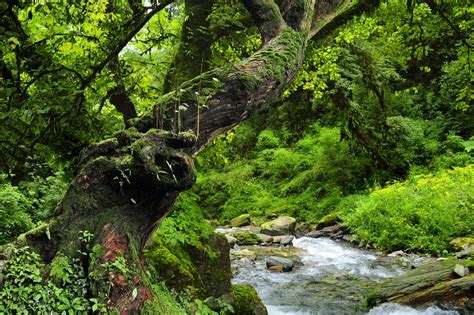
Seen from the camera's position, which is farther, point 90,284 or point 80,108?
point 80,108

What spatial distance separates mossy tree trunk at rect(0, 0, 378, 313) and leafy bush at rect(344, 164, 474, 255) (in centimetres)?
912

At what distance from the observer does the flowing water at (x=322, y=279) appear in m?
8.10

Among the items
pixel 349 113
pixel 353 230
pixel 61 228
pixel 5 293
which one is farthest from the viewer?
pixel 349 113

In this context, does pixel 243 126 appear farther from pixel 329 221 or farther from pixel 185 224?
pixel 185 224

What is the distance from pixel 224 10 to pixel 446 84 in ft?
48.7

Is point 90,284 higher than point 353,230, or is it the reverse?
point 90,284

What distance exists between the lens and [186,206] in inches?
230

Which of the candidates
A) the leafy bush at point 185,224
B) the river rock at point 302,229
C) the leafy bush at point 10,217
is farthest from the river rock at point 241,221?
the leafy bush at point 185,224

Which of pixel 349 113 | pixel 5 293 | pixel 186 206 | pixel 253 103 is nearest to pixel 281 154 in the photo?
pixel 349 113

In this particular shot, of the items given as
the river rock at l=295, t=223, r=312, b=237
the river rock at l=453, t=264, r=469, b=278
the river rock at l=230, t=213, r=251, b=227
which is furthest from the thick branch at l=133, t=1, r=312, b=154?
the river rock at l=230, t=213, r=251, b=227

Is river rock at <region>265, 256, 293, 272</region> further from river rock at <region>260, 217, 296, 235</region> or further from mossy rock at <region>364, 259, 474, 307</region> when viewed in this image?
river rock at <region>260, 217, 296, 235</region>

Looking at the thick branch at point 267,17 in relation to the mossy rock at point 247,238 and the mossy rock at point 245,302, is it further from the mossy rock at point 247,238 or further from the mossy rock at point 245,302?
the mossy rock at point 247,238

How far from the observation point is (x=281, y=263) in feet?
36.9

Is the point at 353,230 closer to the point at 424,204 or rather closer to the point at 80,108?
the point at 424,204
